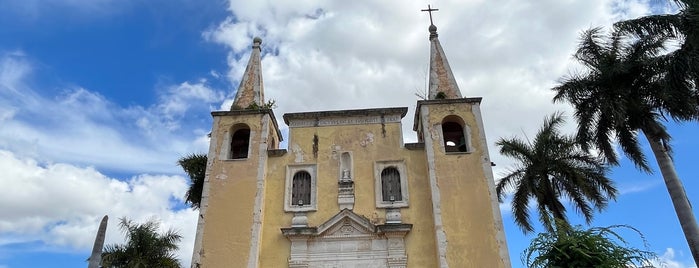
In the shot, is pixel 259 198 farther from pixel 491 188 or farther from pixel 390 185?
pixel 491 188

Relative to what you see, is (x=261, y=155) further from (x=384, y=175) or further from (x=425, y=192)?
(x=425, y=192)

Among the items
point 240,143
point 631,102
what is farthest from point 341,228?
point 631,102

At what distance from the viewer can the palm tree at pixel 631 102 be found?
1466 centimetres

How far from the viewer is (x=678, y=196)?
14.9 metres

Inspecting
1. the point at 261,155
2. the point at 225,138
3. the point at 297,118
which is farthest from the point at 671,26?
the point at 225,138

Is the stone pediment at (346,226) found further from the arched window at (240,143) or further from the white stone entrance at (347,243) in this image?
the arched window at (240,143)

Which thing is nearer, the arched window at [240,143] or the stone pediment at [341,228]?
the stone pediment at [341,228]

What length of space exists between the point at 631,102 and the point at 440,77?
605 cm

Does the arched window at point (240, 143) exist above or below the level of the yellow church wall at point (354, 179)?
above

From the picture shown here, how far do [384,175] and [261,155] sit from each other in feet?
12.9

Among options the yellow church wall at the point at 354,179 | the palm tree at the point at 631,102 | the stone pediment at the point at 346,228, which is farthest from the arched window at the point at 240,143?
the palm tree at the point at 631,102

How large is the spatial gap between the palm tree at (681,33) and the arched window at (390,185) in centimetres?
808

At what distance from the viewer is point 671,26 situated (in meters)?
14.3

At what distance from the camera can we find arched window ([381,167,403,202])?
1555 cm
